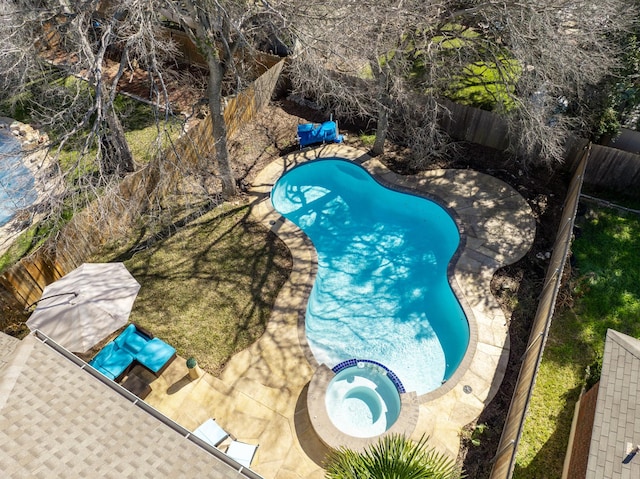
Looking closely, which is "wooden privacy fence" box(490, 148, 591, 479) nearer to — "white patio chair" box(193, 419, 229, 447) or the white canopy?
"white patio chair" box(193, 419, 229, 447)

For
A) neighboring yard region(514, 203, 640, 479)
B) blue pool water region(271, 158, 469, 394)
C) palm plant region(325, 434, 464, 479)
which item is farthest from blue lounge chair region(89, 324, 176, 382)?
neighboring yard region(514, 203, 640, 479)

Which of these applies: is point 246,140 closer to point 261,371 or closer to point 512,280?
A: point 261,371

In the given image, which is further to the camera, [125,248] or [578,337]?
[125,248]

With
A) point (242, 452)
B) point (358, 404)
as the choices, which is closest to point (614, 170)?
point (358, 404)

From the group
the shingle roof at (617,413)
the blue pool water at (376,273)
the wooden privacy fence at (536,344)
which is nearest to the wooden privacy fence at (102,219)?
the blue pool water at (376,273)

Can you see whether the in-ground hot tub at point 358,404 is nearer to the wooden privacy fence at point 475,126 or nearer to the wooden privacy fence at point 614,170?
the wooden privacy fence at point 475,126

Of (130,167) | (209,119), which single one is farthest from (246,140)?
(130,167)

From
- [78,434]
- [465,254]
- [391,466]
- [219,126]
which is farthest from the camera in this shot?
[465,254]

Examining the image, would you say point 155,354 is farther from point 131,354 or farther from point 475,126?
point 475,126
